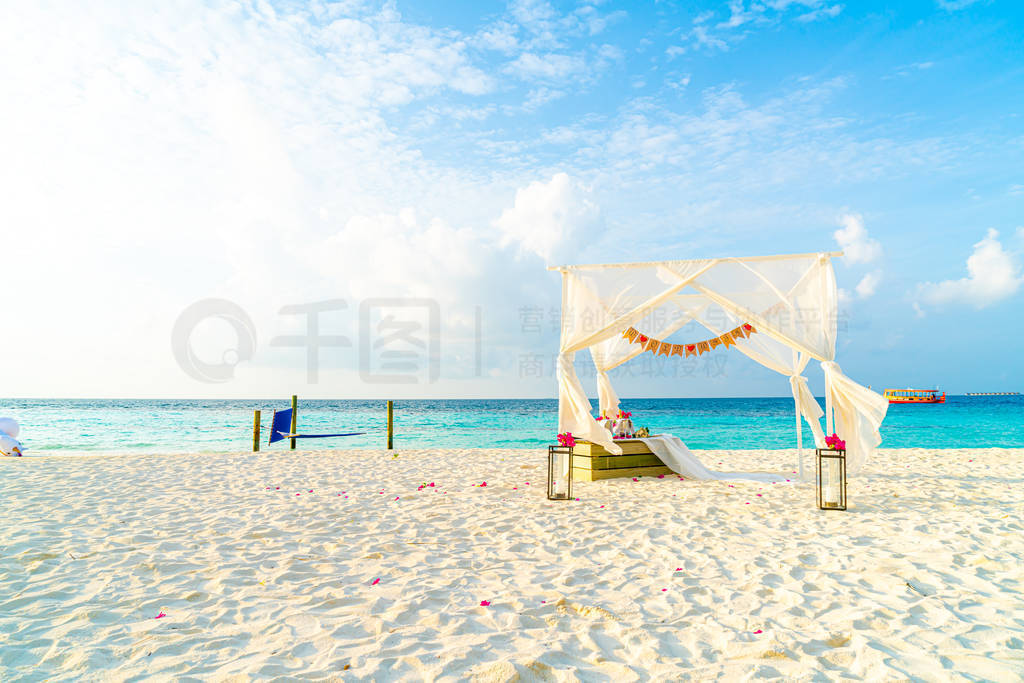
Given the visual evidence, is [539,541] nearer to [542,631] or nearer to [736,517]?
[542,631]

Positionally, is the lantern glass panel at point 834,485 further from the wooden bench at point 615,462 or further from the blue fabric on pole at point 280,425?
the blue fabric on pole at point 280,425

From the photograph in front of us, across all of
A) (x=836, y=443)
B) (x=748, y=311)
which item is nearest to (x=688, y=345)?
(x=748, y=311)

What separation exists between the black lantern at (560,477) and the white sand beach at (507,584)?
0.17 metres

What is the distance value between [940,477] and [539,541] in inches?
256

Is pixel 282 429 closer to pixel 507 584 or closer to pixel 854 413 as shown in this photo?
pixel 507 584

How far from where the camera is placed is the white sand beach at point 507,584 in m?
2.47

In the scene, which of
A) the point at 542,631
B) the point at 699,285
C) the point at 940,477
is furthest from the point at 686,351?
the point at 542,631

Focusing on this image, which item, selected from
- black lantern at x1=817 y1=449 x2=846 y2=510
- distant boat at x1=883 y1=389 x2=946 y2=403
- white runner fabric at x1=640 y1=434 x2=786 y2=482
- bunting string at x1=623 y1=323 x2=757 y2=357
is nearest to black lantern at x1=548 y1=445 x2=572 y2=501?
white runner fabric at x1=640 y1=434 x2=786 y2=482

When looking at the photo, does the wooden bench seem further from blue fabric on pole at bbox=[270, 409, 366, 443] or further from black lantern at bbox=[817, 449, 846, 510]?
blue fabric on pole at bbox=[270, 409, 366, 443]

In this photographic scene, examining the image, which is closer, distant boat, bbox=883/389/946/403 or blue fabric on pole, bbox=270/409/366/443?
blue fabric on pole, bbox=270/409/366/443

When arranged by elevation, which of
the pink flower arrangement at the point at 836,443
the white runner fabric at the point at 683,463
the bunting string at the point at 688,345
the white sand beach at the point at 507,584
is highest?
the bunting string at the point at 688,345

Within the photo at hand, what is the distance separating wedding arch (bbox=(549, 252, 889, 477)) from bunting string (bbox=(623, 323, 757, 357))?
23 centimetres

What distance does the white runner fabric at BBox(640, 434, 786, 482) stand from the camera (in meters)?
7.37

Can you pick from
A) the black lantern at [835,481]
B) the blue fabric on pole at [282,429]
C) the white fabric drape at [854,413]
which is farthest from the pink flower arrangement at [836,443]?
the blue fabric on pole at [282,429]
